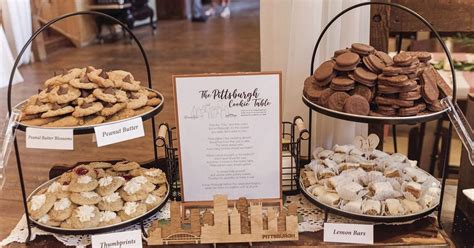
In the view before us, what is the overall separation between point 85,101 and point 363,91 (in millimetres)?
699

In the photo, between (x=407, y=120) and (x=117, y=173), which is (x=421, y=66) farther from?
(x=117, y=173)

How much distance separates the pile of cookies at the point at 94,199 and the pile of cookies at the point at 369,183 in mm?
446

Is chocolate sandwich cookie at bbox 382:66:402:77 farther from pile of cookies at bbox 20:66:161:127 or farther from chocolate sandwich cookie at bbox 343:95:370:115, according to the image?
pile of cookies at bbox 20:66:161:127

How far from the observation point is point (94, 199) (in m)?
1.24

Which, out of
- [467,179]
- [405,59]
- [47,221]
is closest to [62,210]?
[47,221]

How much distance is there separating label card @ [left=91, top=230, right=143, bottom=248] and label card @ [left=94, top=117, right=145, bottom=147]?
242mm

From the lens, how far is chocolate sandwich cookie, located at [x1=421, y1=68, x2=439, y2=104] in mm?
1167

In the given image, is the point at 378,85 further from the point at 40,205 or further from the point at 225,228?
the point at 40,205

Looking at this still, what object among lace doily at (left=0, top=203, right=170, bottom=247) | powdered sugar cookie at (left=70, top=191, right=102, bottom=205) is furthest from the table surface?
powdered sugar cookie at (left=70, top=191, right=102, bottom=205)

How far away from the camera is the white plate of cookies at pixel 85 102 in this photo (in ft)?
3.81

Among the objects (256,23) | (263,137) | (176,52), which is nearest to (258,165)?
(263,137)

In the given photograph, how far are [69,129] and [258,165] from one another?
48 cm

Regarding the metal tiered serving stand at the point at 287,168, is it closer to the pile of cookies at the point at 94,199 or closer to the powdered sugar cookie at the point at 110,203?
the pile of cookies at the point at 94,199

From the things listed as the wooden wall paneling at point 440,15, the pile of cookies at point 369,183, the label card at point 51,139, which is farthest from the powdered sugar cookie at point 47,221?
the wooden wall paneling at point 440,15
